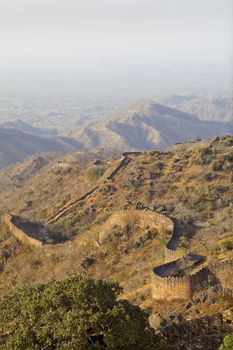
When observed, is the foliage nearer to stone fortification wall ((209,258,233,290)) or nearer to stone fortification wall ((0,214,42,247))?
stone fortification wall ((0,214,42,247))

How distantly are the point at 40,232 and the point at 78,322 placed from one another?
34778 mm

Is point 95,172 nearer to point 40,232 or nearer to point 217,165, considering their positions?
point 40,232

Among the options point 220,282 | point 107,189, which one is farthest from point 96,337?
point 107,189

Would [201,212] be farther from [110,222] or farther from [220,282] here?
[220,282]

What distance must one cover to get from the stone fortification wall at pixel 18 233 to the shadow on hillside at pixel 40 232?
1.23 feet

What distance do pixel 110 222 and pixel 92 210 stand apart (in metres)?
11.8

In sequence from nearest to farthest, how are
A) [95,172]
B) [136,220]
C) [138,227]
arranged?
[138,227]
[136,220]
[95,172]

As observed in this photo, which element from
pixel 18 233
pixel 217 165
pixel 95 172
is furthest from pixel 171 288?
pixel 95 172

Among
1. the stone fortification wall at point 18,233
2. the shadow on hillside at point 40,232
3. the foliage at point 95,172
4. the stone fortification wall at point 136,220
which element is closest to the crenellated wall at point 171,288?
the stone fortification wall at point 136,220

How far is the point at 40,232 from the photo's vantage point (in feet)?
166

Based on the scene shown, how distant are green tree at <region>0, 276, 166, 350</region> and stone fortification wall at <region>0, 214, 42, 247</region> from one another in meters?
27.9

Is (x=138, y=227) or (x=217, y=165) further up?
(x=217, y=165)

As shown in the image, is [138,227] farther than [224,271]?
Yes

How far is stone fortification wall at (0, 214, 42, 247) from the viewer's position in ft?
154
